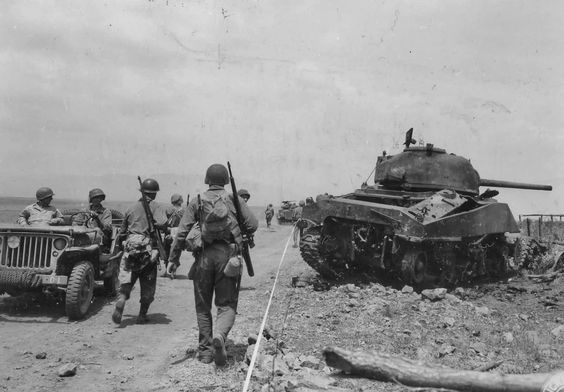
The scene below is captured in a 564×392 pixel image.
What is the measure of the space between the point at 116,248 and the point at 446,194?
6.19 meters

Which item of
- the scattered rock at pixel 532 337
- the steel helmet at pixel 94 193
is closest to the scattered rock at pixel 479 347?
the scattered rock at pixel 532 337

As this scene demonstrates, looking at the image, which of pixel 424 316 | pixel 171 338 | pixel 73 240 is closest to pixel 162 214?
pixel 73 240

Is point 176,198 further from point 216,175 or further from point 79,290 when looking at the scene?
point 216,175

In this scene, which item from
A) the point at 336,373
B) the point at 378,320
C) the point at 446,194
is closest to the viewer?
the point at 336,373

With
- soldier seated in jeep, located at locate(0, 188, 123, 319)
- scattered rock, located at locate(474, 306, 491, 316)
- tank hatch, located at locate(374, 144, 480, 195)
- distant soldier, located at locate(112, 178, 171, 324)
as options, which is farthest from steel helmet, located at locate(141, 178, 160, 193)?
tank hatch, located at locate(374, 144, 480, 195)

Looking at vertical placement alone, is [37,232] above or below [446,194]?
below

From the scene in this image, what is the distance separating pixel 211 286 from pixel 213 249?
1.29ft

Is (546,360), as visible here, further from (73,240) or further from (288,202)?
(288,202)

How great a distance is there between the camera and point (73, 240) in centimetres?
789

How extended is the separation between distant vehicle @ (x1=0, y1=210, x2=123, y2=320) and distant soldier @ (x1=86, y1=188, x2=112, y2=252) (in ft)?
3.43

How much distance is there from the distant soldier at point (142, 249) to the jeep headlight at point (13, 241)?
1.43m

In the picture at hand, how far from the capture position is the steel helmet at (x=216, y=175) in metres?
5.94

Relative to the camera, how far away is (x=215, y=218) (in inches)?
224

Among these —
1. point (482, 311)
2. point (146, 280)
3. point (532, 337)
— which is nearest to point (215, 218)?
point (146, 280)
